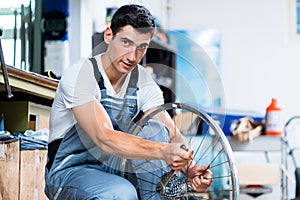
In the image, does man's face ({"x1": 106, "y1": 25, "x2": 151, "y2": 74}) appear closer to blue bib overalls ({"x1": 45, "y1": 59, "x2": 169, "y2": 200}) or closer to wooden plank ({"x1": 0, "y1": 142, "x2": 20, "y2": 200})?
blue bib overalls ({"x1": 45, "y1": 59, "x2": 169, "y2": 200})

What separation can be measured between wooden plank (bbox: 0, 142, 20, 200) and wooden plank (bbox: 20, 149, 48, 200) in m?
0.03

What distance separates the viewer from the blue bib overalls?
144 centimetres

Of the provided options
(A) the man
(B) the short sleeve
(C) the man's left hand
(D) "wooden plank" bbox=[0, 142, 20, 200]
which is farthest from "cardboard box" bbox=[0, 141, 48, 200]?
(C) the man's left hand

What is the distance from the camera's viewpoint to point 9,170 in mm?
1866

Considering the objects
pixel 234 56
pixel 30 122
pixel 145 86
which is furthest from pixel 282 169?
pixel 145 86

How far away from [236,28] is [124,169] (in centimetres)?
373

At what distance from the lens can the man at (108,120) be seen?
1.41m

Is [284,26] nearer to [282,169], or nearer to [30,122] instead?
[282,169]

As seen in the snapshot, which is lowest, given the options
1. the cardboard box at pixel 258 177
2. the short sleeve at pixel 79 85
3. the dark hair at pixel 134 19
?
the cardboard box at pixel 258 177

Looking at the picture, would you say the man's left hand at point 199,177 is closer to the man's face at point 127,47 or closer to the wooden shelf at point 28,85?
the man's face at point 127,47

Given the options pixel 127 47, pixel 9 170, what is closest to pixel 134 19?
pixel 127 47

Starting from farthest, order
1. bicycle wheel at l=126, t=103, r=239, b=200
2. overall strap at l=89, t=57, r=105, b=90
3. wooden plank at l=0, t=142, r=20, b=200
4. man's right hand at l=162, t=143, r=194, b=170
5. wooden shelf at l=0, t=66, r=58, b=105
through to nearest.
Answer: wooden shelf at l=0, t=66, r=58, b=105 → wooden plank at l=0, t=142, r=20, b=200 → overall strap at l=89, t=57, r=105, b=90 → bicycle wheel at l=126, t=103, r=239, b=200 → man's right hand at l=162, t=143, r=194, b=170

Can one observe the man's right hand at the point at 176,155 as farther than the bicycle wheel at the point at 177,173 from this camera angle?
No

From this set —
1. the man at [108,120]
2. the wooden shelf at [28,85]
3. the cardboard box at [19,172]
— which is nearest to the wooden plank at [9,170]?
the cardboard box at [19,172]
